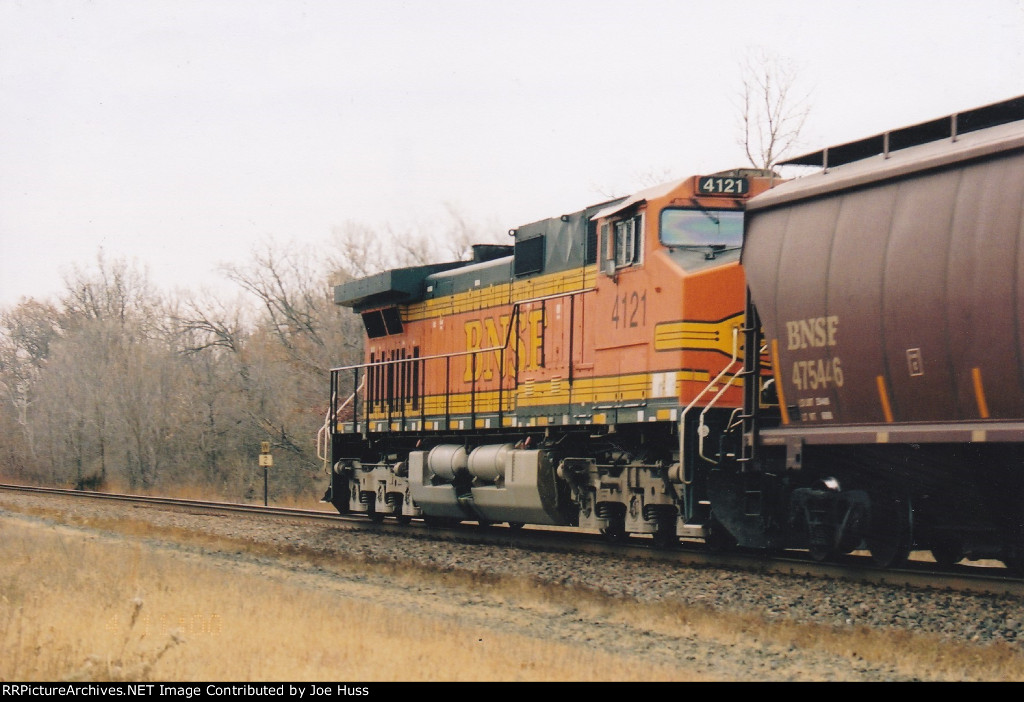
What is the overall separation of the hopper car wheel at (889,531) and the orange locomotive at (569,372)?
2066mm

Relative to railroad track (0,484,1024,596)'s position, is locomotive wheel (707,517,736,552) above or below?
above

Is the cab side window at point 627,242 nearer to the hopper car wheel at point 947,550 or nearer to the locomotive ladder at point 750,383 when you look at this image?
the locomotive ladder at point 750,383

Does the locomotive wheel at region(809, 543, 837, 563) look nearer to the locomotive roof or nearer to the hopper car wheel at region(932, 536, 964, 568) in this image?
the hopper car wheel at region(932, 536, 964, 568)

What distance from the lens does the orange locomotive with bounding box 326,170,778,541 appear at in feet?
44.1

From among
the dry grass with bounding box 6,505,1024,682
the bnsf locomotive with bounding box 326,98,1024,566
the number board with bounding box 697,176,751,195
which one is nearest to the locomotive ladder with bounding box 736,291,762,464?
the bnsf locomotive with bounding box 326,98,1024,566

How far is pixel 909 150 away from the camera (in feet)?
34.0

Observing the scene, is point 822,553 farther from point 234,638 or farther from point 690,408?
point 234,638

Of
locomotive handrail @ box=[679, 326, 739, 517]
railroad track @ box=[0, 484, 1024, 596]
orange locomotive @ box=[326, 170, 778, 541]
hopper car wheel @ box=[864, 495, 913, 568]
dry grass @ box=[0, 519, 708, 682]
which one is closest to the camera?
dry grass @ box=[0, 519, 708, 682]

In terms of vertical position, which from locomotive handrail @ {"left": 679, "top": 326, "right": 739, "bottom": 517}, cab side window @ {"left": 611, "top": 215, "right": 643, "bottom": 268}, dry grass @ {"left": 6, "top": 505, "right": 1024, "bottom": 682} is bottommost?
dry grass @ {"left": 6, "top": 505, "right": 1024, "bottom": 682}

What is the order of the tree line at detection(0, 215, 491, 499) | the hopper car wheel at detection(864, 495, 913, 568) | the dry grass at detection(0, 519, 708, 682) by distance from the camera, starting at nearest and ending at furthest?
1. the dry grass at detection(0, 519, 708, 682)
2. the hopper car wheel at detection(864, 495, 913, 568)
3. the tree line at detection(0, 215, 491, 499)

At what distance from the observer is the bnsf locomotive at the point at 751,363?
9602 millimetres

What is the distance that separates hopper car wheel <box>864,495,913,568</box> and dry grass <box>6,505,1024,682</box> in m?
2.45

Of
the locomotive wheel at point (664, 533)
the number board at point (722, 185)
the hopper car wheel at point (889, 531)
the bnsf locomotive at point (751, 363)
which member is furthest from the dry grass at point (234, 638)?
the number board at point (722, 185)

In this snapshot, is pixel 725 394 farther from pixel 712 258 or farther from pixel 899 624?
pixel 899 624
